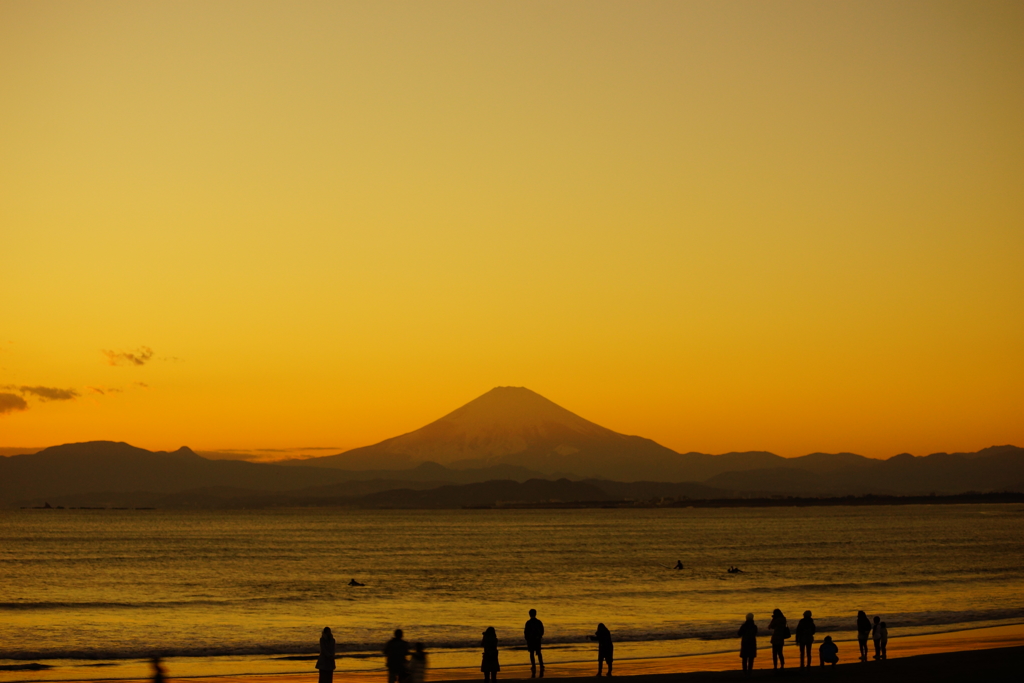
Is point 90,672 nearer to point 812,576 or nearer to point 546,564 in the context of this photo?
point 812,576

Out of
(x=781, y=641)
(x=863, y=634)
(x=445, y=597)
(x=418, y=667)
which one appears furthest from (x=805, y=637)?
(x=445, y=597)

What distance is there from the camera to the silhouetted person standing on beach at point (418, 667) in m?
17.8

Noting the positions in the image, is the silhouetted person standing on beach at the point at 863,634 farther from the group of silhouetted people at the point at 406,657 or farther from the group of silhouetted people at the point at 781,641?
the group of silhouetted people at the point at 406,657

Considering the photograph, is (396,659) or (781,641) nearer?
(396,659)

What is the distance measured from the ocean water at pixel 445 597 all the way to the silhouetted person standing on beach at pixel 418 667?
7.81m

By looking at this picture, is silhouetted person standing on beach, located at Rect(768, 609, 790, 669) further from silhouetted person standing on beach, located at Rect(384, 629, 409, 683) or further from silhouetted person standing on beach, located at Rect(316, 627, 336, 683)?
silhouetted person standing on beach, located at Rect(316, 627, 336, 683)

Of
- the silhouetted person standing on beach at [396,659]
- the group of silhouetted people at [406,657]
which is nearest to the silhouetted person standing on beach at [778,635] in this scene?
the group of silhouetted people at [406,657]

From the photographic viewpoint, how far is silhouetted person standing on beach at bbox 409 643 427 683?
17781mm

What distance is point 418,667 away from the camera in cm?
1778

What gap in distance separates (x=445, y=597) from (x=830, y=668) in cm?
2800

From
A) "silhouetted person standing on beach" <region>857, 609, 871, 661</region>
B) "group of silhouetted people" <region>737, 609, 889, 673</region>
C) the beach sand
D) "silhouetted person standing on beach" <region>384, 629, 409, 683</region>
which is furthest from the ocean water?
"silhouetted person standing on beach" <region>384, 629, 409, 683</region>

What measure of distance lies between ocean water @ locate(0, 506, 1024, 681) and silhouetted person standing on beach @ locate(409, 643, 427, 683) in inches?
307

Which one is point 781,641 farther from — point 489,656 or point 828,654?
point 489,656

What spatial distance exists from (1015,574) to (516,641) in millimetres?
34345
